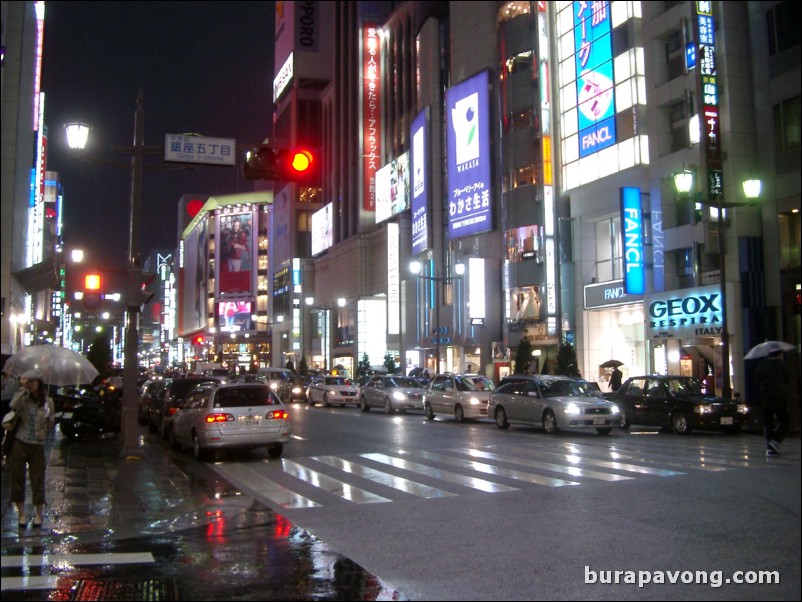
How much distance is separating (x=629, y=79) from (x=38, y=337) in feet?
118

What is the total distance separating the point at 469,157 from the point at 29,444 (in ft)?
145

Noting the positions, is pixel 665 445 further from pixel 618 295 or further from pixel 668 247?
pixel 618 295

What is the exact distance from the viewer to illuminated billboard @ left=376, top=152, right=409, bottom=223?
66062 millimetres

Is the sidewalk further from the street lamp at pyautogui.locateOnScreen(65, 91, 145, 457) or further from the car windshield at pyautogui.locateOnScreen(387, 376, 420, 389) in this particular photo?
the car windshield at pyautogui.locateOnScreen(387, 376, 420, 389)

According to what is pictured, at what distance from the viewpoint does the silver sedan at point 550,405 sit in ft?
67.7

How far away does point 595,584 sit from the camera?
6254 millimetres

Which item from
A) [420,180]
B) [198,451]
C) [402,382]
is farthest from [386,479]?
[420,180]

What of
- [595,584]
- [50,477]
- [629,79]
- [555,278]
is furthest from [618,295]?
[595,584]

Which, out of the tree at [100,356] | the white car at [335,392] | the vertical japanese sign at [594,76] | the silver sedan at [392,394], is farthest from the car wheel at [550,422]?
the tree at [100,356]

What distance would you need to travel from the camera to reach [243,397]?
55.1 feet

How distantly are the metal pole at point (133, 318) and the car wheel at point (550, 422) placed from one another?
35.3 feet

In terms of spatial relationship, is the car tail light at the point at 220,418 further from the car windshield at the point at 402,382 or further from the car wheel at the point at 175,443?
the car windshield at the point at 402,382

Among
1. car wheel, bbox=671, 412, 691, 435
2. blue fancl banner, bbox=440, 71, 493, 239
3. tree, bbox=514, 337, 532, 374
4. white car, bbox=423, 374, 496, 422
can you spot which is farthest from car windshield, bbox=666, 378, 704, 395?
blue fancl banner, bbox=440, 71, 493, 239

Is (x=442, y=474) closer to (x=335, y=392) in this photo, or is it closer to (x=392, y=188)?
(x=335, y=392)
